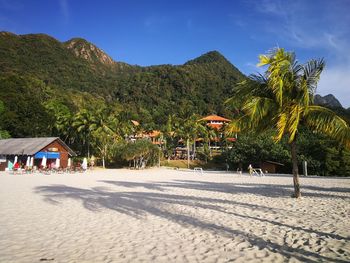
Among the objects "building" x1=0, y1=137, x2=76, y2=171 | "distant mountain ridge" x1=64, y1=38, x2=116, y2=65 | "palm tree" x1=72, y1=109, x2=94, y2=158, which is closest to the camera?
"building" x1=0, y1=137, x2=76, y2=171

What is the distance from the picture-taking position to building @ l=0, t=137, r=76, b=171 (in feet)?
114

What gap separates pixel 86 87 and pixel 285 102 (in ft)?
375

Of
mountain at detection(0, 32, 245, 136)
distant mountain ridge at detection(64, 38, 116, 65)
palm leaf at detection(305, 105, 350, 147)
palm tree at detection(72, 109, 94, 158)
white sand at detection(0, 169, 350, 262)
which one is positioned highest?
distant mountain ridge at detection(64, 38, 116, 65)

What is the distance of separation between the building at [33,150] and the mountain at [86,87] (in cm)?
1424

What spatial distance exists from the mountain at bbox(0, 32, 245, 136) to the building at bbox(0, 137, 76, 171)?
14240 millimetres

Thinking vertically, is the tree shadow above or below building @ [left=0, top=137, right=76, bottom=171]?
below

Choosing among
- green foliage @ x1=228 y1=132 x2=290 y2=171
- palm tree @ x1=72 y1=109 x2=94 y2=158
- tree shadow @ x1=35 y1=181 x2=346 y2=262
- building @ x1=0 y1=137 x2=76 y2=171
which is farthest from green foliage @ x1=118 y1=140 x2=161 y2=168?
tree shadow @ x1=35 y1=181 x2=346 y2=262

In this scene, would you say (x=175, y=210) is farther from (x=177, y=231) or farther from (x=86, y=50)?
(x=86, y=50)

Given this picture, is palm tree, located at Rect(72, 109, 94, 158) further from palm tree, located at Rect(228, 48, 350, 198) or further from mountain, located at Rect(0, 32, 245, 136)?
palm tree, located at Rect(228, 48, 350, 198)

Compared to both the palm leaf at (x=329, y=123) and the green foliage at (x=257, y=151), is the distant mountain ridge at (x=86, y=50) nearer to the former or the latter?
the green foliage at (x=257, y=151)

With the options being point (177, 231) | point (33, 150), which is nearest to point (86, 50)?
point (33, 150)

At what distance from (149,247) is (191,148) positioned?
52539mm

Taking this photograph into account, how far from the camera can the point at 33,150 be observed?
34312 millimetres

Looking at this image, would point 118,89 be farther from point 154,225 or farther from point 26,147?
point 154,225
